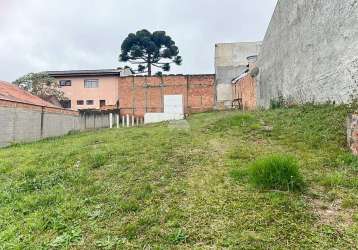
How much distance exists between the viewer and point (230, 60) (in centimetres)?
2503

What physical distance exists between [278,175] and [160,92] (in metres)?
19.0

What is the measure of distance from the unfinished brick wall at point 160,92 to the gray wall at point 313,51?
35.2 feet

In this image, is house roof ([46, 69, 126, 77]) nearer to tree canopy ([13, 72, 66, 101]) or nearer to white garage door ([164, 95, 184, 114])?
tree canopy ([13, 72, 66, 101])

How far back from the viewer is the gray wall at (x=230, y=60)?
23.1m

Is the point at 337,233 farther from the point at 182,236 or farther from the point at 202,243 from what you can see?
the point at 182,236

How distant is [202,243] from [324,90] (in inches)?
208

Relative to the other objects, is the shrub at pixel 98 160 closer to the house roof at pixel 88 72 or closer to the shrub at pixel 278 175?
the shrub at pixel 278 175

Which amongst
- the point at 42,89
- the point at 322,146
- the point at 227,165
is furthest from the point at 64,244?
the point at 42,89

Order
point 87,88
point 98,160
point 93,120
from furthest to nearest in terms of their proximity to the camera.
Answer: point 87,88 < point 93,120 < point 98,160

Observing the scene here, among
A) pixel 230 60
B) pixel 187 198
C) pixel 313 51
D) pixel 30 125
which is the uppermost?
pixel 230 60

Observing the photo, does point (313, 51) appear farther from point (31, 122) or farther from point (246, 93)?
point (31, 122)

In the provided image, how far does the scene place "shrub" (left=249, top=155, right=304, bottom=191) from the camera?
3143 mm

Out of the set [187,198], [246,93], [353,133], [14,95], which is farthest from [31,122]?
[353,133]

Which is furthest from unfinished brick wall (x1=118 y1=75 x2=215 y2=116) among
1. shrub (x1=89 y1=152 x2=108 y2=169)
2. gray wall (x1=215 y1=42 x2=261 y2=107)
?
shrub (x1=89 y1=152 x2=108 y2=169)
